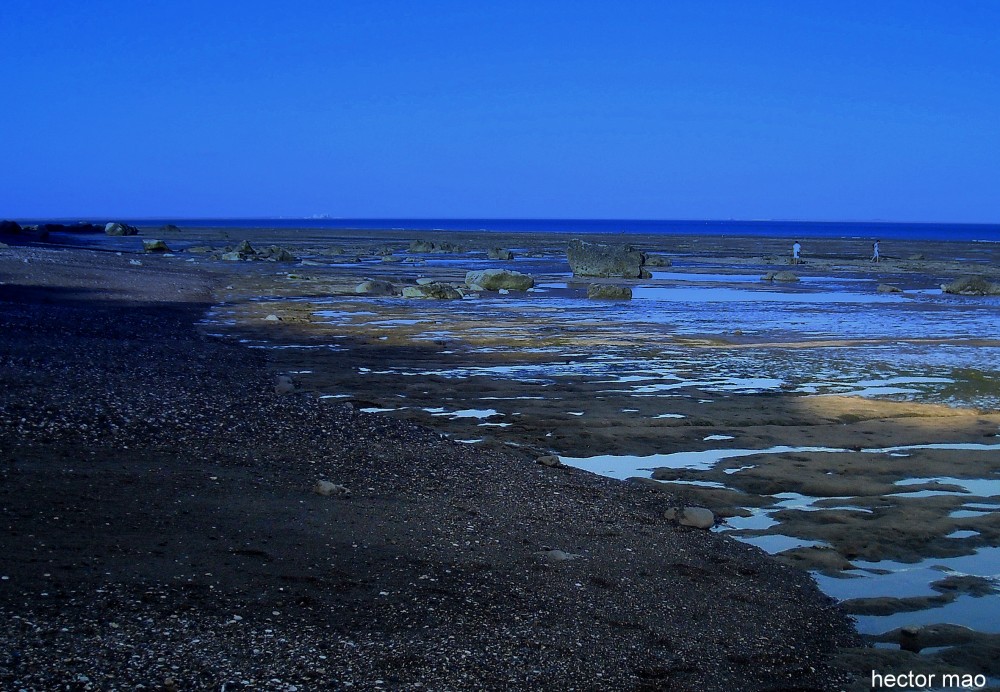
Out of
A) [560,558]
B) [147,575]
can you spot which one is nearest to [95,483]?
[147,575]

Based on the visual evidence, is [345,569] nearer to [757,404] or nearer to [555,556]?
[555,556]

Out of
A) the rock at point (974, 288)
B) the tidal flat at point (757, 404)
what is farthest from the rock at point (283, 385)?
the rock at point (974, 288)

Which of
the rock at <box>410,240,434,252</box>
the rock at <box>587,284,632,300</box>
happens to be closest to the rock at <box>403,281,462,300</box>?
the rock at <box>587,284,632,300</box>

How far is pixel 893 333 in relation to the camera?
2245 centimetres

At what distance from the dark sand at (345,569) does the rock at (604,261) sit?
35343mm

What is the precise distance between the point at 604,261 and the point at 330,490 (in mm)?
38383

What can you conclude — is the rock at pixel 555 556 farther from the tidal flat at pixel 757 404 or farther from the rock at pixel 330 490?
the rock at pixel 330 490

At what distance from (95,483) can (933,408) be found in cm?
1054

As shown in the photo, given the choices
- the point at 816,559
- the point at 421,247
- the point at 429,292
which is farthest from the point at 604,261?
the point at 816,559

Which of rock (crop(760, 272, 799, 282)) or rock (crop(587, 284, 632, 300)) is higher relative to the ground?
rock (crop(760, 272, 799, 282))

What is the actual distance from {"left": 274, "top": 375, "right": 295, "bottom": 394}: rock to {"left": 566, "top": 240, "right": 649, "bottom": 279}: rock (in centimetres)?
3269

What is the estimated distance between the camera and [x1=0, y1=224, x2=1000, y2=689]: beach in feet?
17.7

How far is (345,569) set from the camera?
6.52 meters

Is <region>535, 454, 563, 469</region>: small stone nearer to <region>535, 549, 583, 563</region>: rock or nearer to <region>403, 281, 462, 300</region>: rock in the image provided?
<region>535, 549, 583, 563</region>: rock
